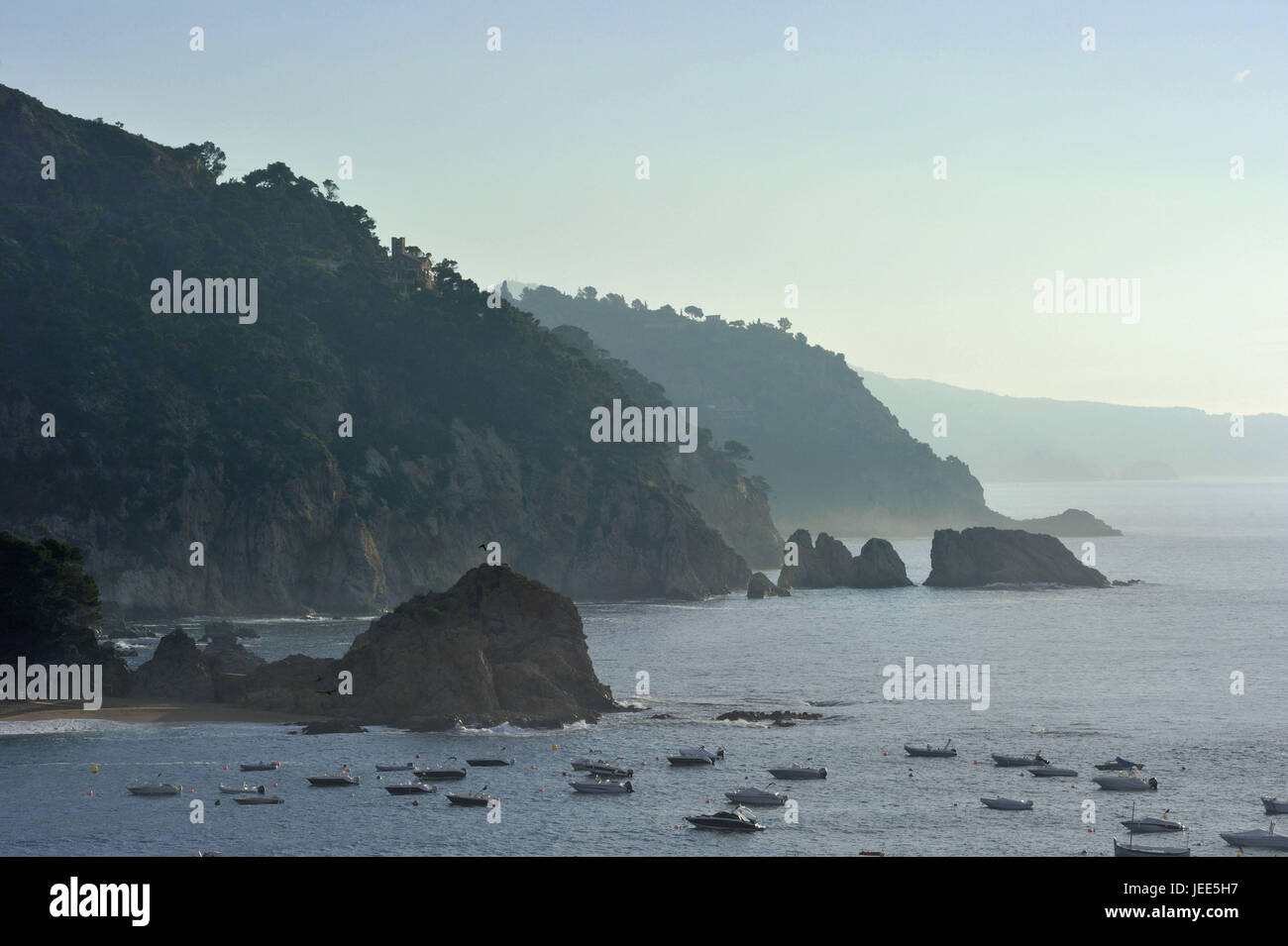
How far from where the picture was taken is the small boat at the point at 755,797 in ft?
212

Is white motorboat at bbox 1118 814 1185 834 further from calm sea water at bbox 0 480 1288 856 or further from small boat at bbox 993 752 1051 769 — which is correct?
small boat at bbox 993 752 1051 769

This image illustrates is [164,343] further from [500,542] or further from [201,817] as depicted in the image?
[201,817]

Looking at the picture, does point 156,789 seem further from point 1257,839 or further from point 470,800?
point 1257,839

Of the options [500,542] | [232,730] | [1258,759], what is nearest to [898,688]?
[1258,759]

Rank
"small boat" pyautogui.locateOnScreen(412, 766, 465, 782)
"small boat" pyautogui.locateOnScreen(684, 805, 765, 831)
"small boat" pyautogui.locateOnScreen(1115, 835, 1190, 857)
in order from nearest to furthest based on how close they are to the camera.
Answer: "small boat" pyautogui.locateOnScreen(1115, 835, 1190, 857) → "small boat" pyautogui.locateOnScreen(684, 805, 765, 831) → "small boat" pyautogui.locateOnScreen(412, 766, 465, 782)

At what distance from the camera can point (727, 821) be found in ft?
199

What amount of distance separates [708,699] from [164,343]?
4326 inches

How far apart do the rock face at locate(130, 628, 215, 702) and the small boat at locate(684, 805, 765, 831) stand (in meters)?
47.7

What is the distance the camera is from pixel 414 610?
9244 centimetres

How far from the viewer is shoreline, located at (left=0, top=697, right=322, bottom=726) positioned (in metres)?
88.3

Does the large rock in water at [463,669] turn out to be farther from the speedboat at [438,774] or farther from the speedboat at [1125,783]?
the speedboat at [1125,783]

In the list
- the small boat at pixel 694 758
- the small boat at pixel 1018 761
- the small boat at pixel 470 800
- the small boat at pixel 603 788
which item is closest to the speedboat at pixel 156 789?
the small boat at pixel 470 800

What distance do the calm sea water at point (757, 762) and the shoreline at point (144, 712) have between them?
2.83 meters

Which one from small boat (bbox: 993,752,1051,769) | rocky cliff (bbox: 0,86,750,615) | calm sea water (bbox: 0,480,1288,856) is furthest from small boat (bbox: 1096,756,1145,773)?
rocky cliff (bbox: 0,86,750,615)
